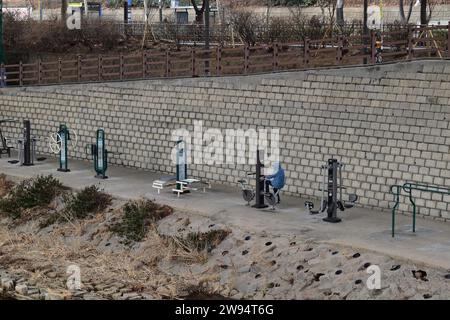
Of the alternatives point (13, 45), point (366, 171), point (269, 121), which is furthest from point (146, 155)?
point (13, 45)

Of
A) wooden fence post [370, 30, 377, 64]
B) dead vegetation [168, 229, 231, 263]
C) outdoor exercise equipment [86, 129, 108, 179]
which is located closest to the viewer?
dead vegetation [168, 229, 231, 263]

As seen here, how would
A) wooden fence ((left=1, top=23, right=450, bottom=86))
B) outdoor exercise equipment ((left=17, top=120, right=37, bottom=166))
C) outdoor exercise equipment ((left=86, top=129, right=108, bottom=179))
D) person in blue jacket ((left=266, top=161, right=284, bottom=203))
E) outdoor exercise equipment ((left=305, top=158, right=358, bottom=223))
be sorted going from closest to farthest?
outdoor exercise equipment ((left=305, top=158, right=358, bottom=223)) < person in blue jacket ((left=266, top=161, right=284, bottom=203)) < wooden fence ((left=1, top=23, right=450, bottom=86)) < outdoor exercise equipment ((left=86, top=129, right=108, bottom=179)) < outdoor exercise equipment ((left=17, top=120, right=37, bottom=166))

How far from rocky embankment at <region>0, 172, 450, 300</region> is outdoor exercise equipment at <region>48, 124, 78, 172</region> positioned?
3.72m

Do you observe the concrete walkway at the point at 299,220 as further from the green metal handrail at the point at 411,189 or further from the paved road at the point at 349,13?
the paved road at the point at 349,13

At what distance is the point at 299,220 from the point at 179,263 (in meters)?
2.92

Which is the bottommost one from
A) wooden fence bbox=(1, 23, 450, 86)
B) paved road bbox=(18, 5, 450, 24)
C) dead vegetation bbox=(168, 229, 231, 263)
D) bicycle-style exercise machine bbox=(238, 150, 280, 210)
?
dead vegetation bbox=(168, 229, 231, 263)

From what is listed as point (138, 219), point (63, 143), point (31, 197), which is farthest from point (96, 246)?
point (63, 143)

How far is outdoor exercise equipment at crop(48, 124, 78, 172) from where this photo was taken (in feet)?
83.8

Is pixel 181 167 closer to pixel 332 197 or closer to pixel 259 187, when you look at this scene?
pixel 259 187

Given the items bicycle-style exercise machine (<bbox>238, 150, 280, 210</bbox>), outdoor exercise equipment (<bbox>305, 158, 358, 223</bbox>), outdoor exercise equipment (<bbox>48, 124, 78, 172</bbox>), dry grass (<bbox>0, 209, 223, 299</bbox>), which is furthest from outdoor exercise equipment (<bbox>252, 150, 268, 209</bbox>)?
outdoor exercise equipment (<bbox>48, 124, 78, 172</bbox>)

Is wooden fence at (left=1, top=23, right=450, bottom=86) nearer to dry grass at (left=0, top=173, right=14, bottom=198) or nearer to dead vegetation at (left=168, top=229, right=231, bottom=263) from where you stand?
dry grass at (left=0, top=173, right=14, bottom=198)

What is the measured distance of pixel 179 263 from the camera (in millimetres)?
18266

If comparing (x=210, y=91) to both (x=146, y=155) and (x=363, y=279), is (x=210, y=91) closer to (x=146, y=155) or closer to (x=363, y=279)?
(x=146, y=155)

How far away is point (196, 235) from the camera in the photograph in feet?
61.4
